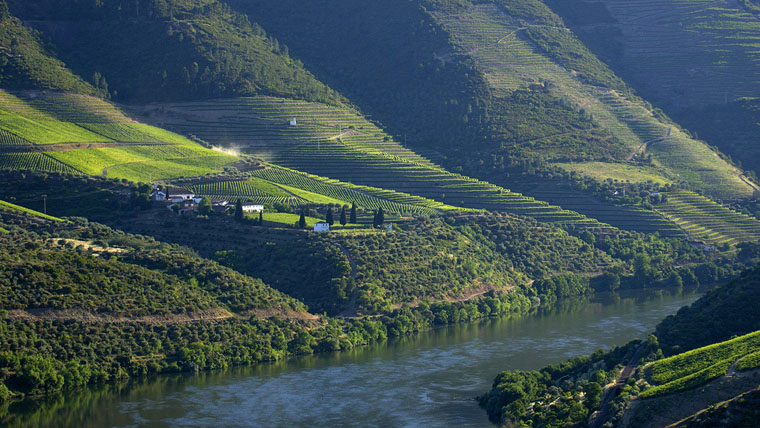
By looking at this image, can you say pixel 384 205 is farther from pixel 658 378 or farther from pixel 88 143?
pixel 658 378

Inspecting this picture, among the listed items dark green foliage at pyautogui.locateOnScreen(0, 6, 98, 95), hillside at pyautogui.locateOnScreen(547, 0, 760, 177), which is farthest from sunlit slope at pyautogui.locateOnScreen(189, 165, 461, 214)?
hillside at pyautogui.locateOnScreen(547, 0, 760, 177)

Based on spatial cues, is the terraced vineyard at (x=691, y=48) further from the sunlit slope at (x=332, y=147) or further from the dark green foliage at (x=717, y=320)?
the dark green foliage at (x=717, y=320)

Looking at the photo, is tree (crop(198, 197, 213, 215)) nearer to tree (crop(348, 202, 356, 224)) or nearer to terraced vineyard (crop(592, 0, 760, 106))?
tree (crop(348, 202, 356, 224))

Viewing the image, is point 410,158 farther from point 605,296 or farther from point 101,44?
point 101,44

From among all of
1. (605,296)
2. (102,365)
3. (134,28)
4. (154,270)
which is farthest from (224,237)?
(134,28)

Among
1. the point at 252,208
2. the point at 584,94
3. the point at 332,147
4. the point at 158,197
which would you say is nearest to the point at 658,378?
the point at 252,208

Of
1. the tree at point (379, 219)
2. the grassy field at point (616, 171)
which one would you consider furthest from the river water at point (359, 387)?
the grassy field at point (616, 171)
